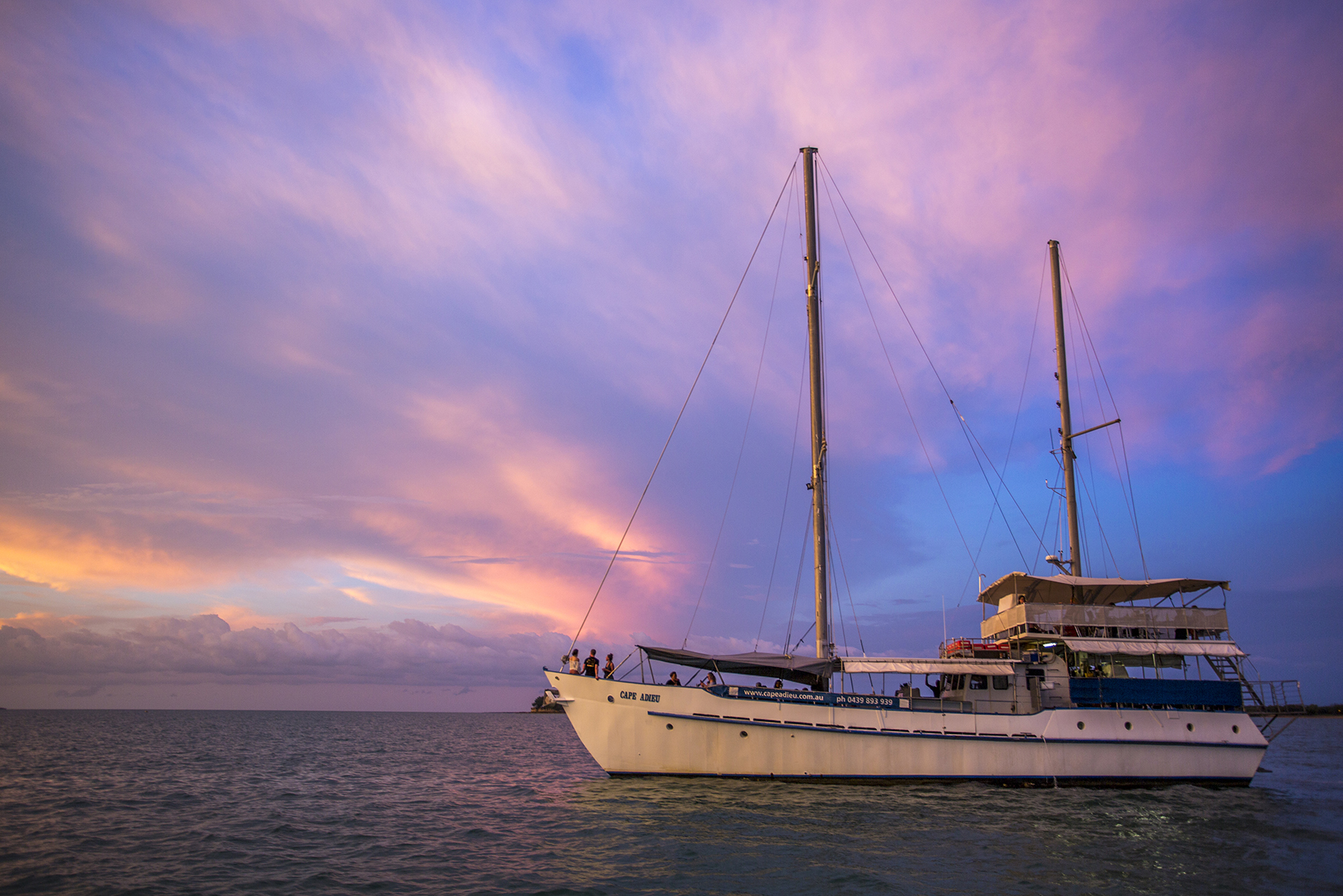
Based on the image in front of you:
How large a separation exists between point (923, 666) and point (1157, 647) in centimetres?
895

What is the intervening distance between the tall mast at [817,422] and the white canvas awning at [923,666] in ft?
3.66

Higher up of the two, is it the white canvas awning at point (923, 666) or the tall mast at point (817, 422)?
the tall mast at point (817, 422)

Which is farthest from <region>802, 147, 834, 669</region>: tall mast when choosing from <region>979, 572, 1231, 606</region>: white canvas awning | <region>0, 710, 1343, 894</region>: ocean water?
<region>979, 572, 1231, 606</region>: white canvas awning

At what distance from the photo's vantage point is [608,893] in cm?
1233

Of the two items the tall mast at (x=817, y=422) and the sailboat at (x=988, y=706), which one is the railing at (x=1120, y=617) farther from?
the tall mast at (x=817, y=422)

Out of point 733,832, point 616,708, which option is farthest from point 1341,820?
point 616,708

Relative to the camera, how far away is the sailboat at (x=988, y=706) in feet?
72.2

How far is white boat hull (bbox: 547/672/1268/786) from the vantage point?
2186 centimetres

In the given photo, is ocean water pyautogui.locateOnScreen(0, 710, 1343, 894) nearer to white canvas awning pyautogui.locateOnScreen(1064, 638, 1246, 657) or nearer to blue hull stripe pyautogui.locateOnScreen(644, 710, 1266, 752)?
blue hull stripe pyautogui.locateOnScreen(644, 710, 1266, 752)

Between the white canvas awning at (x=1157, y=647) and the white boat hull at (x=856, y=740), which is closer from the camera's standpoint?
the white boat hull at (x=856, y=740)

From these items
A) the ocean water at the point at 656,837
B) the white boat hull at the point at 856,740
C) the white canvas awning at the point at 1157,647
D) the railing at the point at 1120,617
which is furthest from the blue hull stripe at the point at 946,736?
the railing at the point at 1120,617

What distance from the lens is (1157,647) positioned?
25.4 meters

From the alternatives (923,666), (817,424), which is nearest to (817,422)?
(817,424)

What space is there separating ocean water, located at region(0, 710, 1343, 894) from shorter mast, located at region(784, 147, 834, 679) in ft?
18.3
